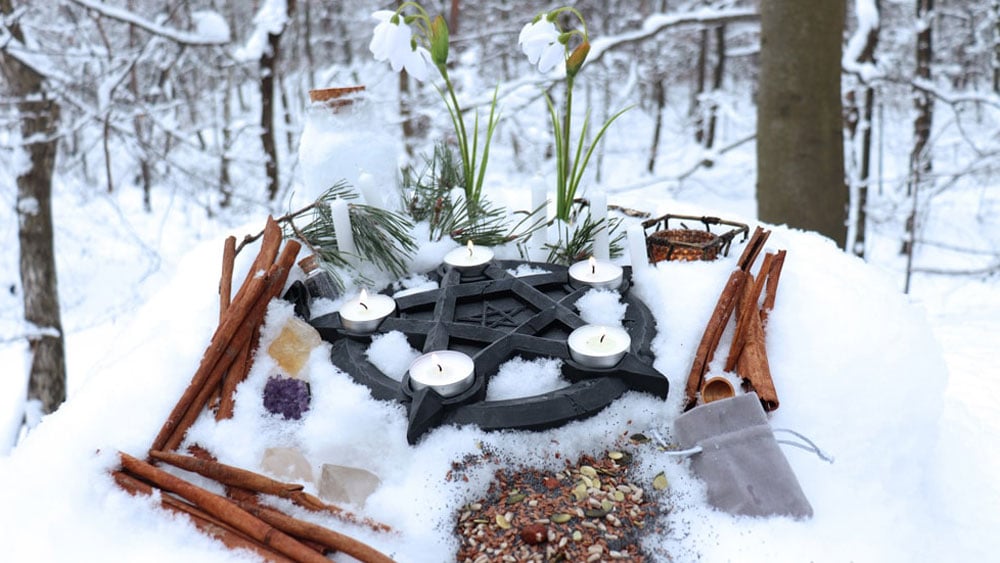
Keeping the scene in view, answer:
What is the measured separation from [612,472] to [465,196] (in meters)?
0.98

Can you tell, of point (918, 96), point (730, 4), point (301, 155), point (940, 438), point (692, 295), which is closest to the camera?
point (940, 438)

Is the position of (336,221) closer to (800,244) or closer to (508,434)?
(508,434)

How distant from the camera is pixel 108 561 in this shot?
0.96 metres

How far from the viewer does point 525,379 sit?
4.12 feet

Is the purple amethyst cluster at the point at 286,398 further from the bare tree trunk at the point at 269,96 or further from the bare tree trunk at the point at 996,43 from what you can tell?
the bare tree trunk at the point at 996,43

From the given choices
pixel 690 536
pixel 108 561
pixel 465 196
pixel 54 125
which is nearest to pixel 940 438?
pixel 690 536

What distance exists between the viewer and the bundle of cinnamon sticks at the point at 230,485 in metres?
0.95

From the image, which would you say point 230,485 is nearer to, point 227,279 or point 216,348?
point 216,348

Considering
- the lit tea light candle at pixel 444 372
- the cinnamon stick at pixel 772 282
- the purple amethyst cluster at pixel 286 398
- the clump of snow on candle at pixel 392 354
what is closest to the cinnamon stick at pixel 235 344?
the purple amethyst cluster at pixel 286 398

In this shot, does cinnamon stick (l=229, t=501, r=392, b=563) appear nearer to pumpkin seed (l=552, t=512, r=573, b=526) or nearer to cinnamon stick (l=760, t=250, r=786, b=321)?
pumpkin seed (l=552, t=512, r=573, b=526)

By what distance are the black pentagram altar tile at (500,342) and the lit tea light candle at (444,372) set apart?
0.02 m

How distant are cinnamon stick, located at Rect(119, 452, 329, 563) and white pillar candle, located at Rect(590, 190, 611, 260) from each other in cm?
102

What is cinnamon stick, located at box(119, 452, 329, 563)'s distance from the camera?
94cm

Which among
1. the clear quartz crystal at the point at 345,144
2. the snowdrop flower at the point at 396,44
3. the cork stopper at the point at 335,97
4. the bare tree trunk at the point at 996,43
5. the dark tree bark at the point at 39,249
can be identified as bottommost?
the dark tree bark at the point at 39,249
